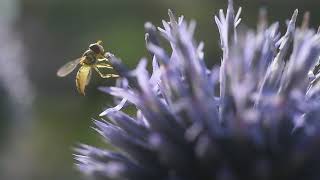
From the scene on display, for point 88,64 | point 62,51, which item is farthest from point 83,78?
point 62,51

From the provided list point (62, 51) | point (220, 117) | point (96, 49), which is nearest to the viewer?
point (220, 117)

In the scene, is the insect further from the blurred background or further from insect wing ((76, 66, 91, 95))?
the blurred background

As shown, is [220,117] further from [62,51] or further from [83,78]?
[62,51]

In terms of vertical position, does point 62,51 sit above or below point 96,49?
above

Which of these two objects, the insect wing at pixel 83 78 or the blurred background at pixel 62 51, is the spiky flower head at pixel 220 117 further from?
the blurred background at pixel 62 51

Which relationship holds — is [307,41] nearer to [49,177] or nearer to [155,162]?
[155,162]

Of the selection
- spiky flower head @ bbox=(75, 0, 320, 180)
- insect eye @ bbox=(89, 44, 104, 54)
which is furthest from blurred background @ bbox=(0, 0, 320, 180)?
spiky flower head @ bbox=(75, 0, 320, 180)

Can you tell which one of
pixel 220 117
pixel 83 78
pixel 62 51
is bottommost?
pixel 220 117
